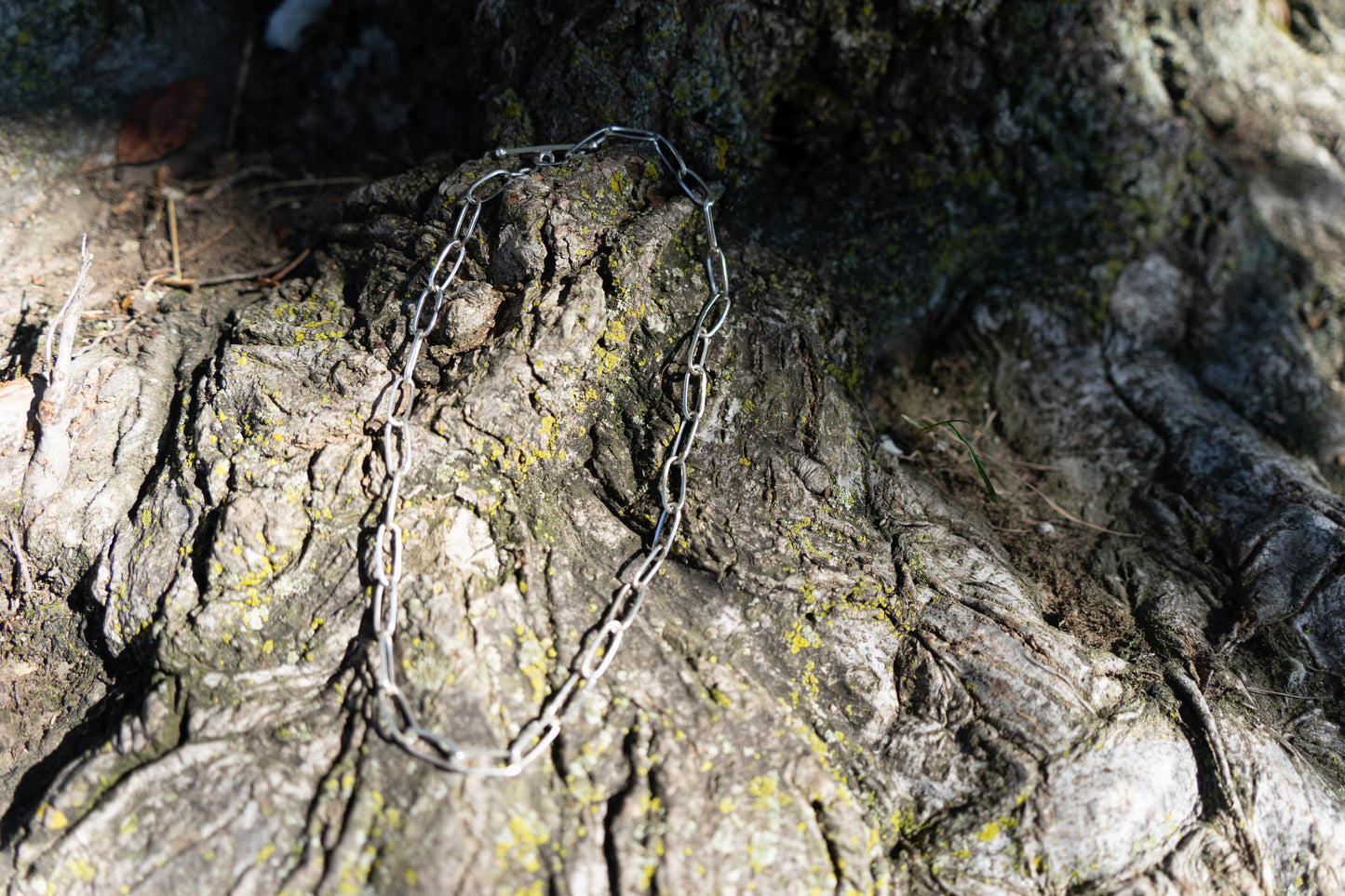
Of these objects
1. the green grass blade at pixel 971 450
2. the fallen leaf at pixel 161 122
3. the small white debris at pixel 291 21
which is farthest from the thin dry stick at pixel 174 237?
the green grass blade at pixel 971 450

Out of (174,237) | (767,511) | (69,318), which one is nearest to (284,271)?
(174,237)

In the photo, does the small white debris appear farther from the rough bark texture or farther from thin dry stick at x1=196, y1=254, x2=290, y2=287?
thin dry stick at x1=196, y1=254, x2=290, y2=287

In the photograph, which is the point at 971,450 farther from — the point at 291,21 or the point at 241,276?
the point at 291,21

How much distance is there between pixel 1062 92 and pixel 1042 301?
1221 millimetres

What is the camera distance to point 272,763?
2.19 m

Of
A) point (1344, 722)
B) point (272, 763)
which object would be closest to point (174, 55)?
point (272, 763)

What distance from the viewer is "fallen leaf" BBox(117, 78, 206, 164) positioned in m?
4.25

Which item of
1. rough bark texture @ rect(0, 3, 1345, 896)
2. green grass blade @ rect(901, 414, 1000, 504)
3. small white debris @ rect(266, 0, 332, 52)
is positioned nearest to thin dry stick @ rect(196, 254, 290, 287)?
rough bark texture @ rect(0, 3, 1345, 896)

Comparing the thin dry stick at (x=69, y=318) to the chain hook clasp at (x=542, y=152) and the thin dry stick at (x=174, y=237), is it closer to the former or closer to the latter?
the thin dry stick at (x=174, y=237)

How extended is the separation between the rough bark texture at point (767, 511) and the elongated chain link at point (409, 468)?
6cm

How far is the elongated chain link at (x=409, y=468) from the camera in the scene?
2211mm

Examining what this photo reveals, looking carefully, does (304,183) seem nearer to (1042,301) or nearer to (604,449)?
(604,449)

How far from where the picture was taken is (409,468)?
259 centimetres

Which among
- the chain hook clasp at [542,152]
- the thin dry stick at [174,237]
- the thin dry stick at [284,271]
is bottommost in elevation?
the thin dry stick at [174,237]
